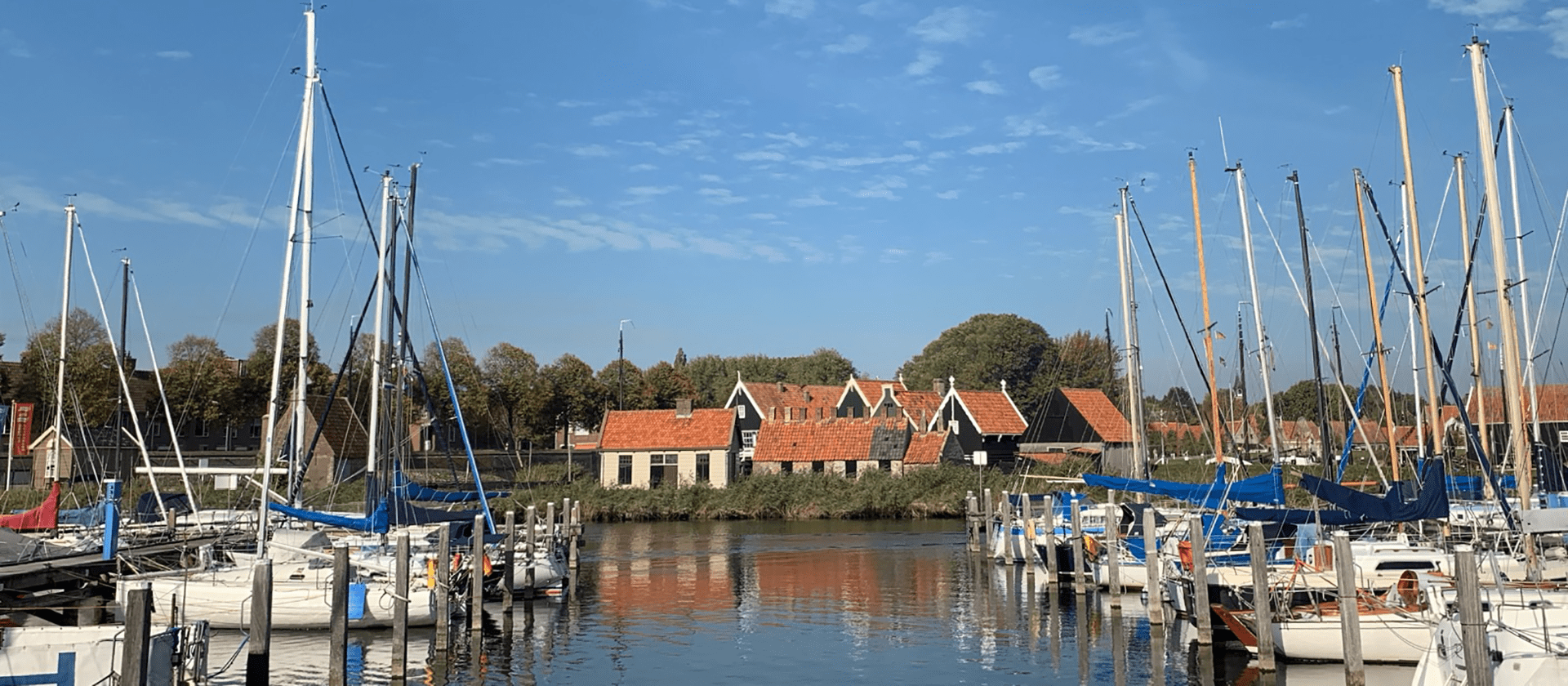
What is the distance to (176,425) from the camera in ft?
289

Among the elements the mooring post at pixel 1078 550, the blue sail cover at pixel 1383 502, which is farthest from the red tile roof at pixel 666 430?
the blue sail cover at pixel 1383 502

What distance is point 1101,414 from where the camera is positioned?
8412 cm

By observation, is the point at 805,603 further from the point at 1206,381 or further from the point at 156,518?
the point at 156,518

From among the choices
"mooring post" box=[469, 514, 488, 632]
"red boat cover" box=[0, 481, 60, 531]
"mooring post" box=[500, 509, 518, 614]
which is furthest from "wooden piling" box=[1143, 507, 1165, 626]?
"red boat cover" box=[0, 481, 60, 531]

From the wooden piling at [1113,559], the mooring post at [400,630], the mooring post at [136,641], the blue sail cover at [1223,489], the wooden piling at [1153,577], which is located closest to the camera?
the mooring post at [136,641]

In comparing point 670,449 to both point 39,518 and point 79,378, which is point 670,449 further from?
point 39,518

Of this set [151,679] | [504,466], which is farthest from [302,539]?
[504,466]

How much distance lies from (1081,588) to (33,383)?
241 ft

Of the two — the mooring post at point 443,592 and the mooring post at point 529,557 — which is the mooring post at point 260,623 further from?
→ the mooring post at point 529,557

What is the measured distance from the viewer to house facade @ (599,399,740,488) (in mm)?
78438

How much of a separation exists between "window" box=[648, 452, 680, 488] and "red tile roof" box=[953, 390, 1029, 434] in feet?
61.9

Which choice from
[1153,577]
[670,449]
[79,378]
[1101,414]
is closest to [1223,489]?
[1153,577]

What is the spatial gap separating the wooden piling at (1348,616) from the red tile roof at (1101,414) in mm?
61398

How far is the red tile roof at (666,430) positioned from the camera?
259 feet
